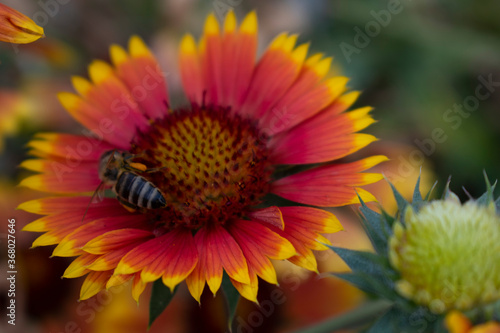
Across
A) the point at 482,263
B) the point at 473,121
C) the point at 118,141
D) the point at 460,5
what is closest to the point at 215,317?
the point at 118,141

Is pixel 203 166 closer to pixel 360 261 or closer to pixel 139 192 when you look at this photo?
pixel 139 192

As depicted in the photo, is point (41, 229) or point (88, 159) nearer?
point (41, 229)

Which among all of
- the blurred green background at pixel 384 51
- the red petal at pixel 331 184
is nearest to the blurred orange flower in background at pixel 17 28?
the red petal at pixel 331 184

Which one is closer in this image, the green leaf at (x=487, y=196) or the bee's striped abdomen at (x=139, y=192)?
the green leaf at (x=487, y=196)

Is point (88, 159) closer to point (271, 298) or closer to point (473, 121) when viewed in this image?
point (271, 298)

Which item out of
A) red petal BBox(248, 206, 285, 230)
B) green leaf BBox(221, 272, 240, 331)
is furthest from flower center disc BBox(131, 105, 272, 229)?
green leaf BBox(221, 272, 240, 331)

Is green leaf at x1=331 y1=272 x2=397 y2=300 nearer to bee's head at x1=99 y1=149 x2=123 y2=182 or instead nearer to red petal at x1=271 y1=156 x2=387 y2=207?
red petal at x1=271 y1=156 x2=387 y2=207

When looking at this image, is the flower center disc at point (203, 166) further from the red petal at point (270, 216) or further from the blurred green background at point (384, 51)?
the blurred green background at point (384, 51)
